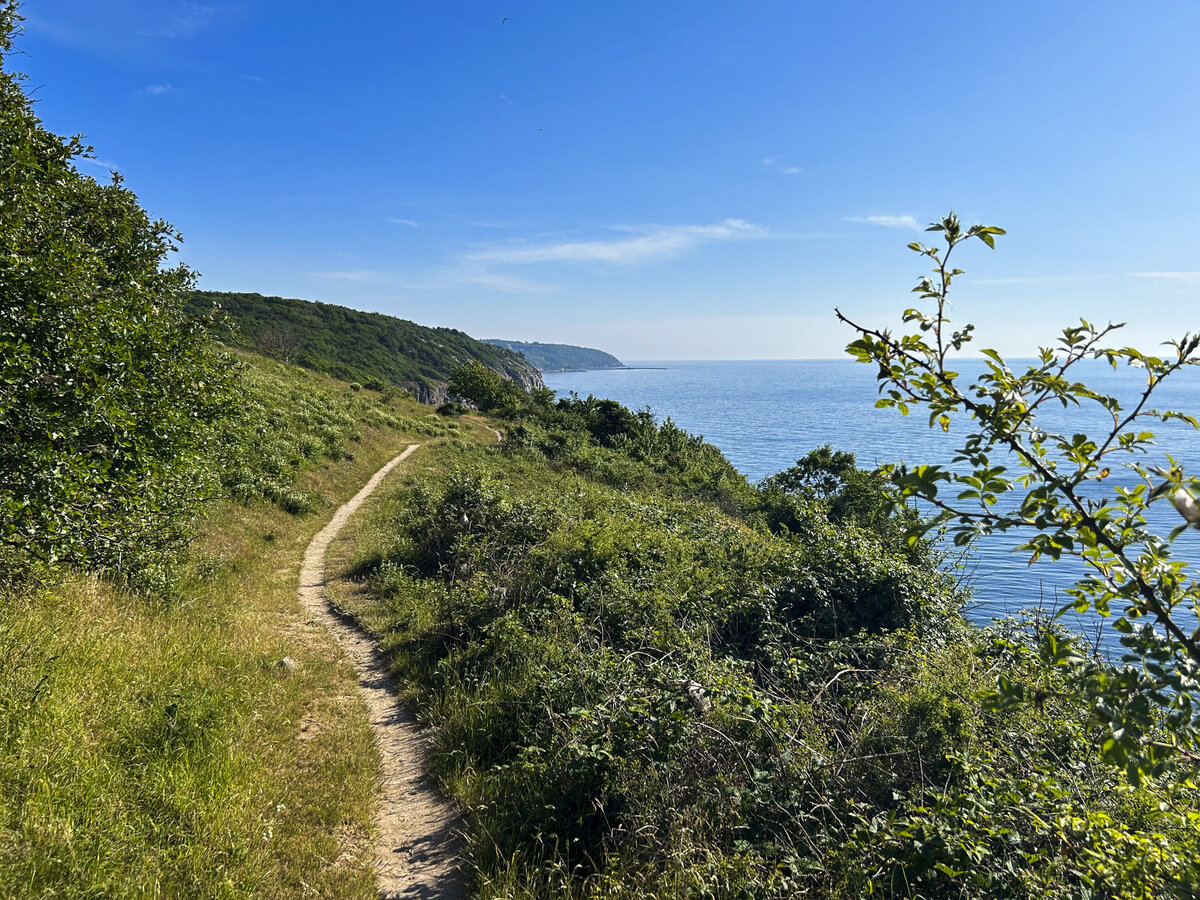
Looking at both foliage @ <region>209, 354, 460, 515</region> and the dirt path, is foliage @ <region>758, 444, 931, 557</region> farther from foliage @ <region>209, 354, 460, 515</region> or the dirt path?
foliage @ <region>209, 354, 460, 515</region>

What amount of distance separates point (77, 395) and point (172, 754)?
15.7 ft

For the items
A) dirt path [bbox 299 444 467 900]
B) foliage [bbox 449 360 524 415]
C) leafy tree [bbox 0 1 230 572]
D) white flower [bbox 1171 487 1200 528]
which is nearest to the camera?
white flower [bbox 1171 487 1200 528]

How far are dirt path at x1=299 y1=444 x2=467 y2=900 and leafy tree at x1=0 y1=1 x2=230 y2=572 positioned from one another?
169 inches

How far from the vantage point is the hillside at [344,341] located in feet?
313

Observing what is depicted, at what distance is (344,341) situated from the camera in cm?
12225

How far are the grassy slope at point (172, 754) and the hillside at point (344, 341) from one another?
269ft

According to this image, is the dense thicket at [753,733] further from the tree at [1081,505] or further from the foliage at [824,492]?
the foliage at [824,492]

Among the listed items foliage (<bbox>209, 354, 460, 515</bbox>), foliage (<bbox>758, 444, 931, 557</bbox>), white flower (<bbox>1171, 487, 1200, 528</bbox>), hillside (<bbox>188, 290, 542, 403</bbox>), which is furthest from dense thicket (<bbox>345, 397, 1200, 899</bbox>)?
hillside (<bbox>188, 290, 542, 403</bbox>)

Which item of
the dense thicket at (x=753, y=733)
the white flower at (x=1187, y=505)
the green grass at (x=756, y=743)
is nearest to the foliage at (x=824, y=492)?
the dense thicket at (x=753, y=733)

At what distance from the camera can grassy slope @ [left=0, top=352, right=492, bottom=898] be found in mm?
4508

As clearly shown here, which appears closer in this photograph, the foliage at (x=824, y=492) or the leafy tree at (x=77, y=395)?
the leafy tree at (x=77, y=395)

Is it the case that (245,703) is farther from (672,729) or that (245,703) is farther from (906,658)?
(906,658)

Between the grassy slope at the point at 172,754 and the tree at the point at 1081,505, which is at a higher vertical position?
the tree at the point at 1081,505

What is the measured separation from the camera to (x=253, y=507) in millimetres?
19094
